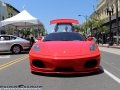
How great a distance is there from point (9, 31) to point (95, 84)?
42.4 m

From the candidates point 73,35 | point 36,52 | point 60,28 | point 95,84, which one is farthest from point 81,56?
point 60,28

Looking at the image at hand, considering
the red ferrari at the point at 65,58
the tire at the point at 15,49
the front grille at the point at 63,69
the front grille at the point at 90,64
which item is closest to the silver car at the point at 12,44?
the tire at the point at 15,49

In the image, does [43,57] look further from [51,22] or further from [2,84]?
[51,22]

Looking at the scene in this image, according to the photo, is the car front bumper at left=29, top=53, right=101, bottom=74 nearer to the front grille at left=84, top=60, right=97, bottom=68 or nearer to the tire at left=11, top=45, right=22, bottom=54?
the front grille at left=84, top=60, right=97, bottom=68

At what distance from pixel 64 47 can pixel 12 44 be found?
1040cm

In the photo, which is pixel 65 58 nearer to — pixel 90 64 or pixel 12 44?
pixel 90 64

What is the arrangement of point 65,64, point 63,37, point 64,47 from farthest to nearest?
point 63,37, point 64,47, point 65,64

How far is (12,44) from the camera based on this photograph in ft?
52.6

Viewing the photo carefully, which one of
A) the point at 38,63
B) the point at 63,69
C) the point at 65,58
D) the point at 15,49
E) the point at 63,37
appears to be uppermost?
the point at 63,37

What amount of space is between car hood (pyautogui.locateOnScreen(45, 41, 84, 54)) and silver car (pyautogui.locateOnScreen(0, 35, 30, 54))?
9758 mm

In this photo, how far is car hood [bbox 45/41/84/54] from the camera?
19.7 feet

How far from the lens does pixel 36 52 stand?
6.19 metres

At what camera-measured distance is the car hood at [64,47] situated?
6013 millimetres

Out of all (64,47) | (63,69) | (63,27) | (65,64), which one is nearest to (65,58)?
(65,64)
